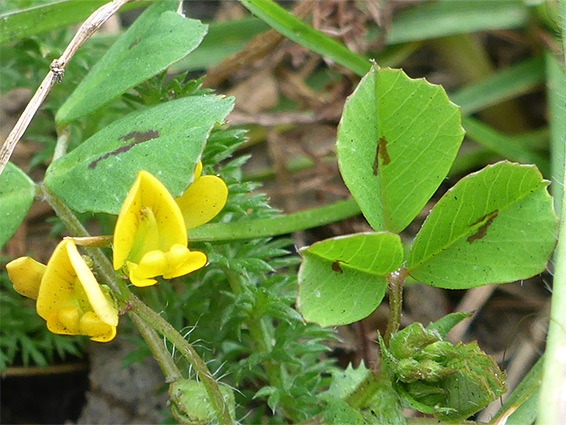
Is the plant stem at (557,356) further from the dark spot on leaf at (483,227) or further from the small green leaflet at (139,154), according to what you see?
the small green leaflet at (139,154)

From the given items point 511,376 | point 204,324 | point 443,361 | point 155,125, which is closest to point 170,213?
point 155,125

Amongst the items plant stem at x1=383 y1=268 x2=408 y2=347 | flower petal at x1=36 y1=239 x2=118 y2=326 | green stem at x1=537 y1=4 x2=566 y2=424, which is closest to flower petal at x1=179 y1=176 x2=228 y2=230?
flower petal at x1=36 y1=239 x2=118 y2=326

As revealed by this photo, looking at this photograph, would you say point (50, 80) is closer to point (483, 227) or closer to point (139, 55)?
point (139, 55)

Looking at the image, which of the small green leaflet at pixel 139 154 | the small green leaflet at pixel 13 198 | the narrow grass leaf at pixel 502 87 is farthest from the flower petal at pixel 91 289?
the narrow grass leaf at pixel 502 87

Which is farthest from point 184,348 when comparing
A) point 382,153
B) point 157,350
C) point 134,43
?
point 134,43

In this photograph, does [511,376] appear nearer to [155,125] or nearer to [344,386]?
[344,386]

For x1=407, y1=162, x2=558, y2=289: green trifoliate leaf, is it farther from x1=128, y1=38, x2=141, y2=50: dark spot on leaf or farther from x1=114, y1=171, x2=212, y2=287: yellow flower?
x1=128, y1=38, x2=141, y2=50: dark spot on leaf
